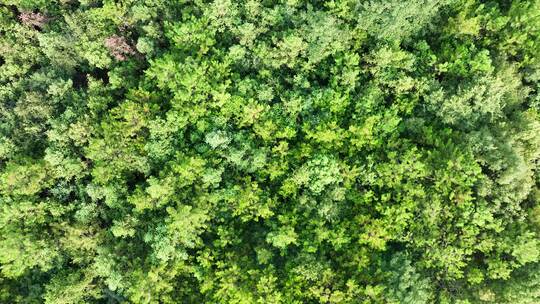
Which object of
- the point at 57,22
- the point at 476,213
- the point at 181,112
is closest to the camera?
the point at 476,213

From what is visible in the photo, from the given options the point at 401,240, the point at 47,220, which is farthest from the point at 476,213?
the point at 47,220

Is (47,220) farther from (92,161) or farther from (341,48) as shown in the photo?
(341,48)

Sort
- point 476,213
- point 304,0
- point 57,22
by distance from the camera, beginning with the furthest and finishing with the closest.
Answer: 1. point 57,22
2. point 304,0
3. point 476,213

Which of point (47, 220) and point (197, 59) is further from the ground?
point (197, 59)

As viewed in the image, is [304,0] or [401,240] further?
[304,0]

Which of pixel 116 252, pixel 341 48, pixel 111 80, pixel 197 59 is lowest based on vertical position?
pixel 116 252

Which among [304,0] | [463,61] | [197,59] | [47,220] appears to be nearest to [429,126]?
[463,61]

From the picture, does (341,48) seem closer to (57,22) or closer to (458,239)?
(458,239)
